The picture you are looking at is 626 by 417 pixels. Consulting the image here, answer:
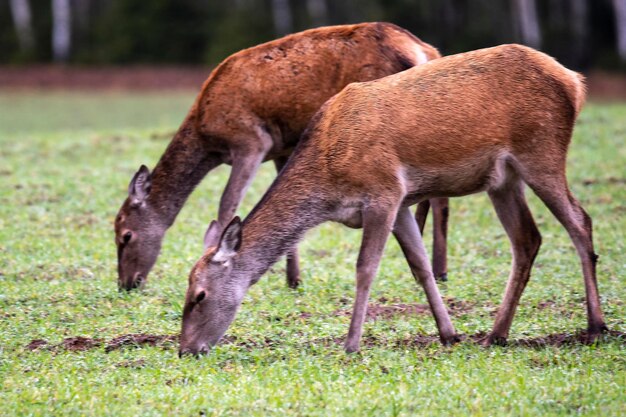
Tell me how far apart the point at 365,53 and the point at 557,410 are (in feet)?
13.3

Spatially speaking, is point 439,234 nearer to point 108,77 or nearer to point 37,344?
point 37,344

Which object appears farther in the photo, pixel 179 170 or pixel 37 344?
pixel 179 170

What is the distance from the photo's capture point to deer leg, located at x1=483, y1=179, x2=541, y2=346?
7504 millimetres

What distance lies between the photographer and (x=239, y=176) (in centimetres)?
920

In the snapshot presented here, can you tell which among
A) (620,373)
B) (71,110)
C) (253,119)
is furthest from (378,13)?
(620,373)

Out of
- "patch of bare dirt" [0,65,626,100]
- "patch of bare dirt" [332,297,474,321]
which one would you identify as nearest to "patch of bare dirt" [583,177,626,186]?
"patch of bare dirt" [332,297,474,321]

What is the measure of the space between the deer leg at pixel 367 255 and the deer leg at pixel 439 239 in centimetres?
223

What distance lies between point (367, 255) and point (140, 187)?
320 centimetres

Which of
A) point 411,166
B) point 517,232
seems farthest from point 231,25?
point 411,166

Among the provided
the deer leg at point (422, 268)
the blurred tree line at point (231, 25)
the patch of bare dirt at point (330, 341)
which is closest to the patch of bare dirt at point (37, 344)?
the patch of bare dirt at point (330, 341)

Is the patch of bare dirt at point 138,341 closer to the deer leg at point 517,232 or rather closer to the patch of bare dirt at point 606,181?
the deer leg at point 517,232

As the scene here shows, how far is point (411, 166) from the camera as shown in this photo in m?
7.11

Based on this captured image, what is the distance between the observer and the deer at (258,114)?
29.7 ft

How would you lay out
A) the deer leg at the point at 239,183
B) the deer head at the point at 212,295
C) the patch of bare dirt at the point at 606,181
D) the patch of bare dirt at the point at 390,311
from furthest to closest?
the patch of bare dirt at the point at 606,181, the deer leg at the point at 239,183, the patch of bare dirt at the point at 390,311, the deer head at the point at 212,295
